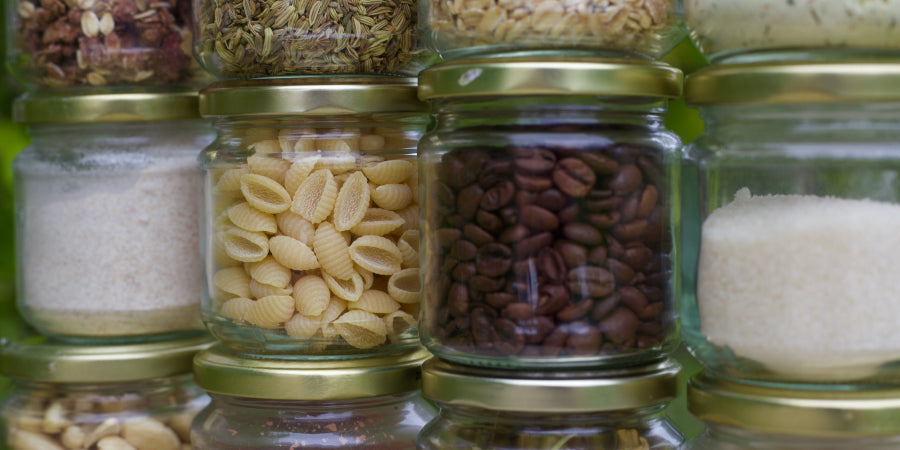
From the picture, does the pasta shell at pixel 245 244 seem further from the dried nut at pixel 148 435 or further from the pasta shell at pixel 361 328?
the dried nut at pixel 148 435

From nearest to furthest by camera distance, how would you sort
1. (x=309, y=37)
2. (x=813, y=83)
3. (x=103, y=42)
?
(x=813, y=83), (x=309, y=37), (x=103, y=42)

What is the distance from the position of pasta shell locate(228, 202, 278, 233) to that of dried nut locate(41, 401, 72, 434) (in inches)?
15.0

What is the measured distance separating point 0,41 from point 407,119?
1.49 m

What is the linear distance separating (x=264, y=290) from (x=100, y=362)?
Result: 311 mm

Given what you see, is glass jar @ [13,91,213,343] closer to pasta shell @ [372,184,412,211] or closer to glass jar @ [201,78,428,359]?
glass jar @ [201,78,428,359]

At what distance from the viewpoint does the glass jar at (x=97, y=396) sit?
1.19m

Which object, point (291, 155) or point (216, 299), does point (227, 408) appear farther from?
point (291, 155)

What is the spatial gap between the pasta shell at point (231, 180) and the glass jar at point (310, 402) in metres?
0.18

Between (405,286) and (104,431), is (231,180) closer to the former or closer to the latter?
(405,286)

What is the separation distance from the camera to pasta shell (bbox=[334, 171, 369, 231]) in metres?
0.98

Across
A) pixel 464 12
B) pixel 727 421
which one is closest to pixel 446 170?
pixel 464 12

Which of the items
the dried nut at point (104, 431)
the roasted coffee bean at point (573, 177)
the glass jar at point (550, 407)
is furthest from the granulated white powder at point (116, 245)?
the roasted coffee bean at point (573, 177)

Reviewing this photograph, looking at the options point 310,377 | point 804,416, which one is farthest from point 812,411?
point 310,377

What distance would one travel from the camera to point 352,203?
0.99 meters
